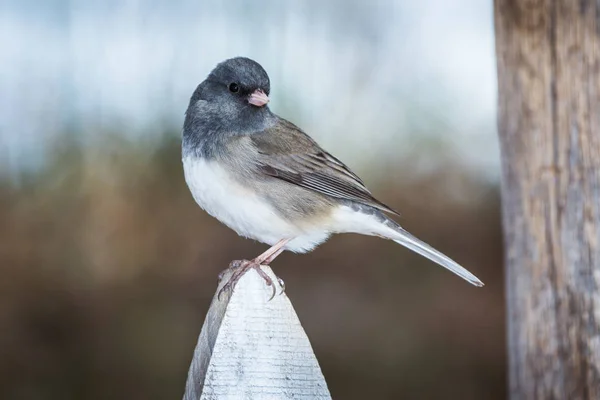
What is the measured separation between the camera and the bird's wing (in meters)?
2.71

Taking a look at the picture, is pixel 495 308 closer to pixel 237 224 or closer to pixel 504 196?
pixel 504 196

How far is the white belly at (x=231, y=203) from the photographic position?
8.45ft

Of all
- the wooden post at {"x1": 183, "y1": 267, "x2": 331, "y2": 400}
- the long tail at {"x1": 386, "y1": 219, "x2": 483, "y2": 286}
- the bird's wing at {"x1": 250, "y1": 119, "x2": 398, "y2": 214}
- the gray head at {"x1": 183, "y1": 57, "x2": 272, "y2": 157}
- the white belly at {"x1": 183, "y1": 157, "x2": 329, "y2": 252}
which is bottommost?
the wooden post at {"x1": 183, "y1": 267, "x2": 331, "y2": 400}

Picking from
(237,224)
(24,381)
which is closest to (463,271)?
(237,224)

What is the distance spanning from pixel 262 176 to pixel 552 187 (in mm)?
859

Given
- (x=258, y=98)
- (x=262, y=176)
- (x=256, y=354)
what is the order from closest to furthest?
(x=256, y=354), (x=258, y=98), (x=262, y=176)

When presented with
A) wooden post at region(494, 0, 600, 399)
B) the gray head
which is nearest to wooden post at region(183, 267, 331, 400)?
the gray head

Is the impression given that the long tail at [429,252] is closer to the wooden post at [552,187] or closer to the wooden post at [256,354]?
the wooden post at [552,187]

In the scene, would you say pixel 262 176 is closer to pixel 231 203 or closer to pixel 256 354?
pixel 231 203

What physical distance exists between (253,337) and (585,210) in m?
1.35

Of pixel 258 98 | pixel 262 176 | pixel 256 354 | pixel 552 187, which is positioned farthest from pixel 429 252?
pixel 256 354

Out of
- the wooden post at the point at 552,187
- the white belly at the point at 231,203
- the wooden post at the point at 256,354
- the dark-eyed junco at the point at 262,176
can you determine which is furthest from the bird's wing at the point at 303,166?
the wooden post at the point at 256,354

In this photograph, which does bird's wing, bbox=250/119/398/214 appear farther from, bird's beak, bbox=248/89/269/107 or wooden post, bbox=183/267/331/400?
wooden post, bbox=183/267/331/400

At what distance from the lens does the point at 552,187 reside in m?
2.66
